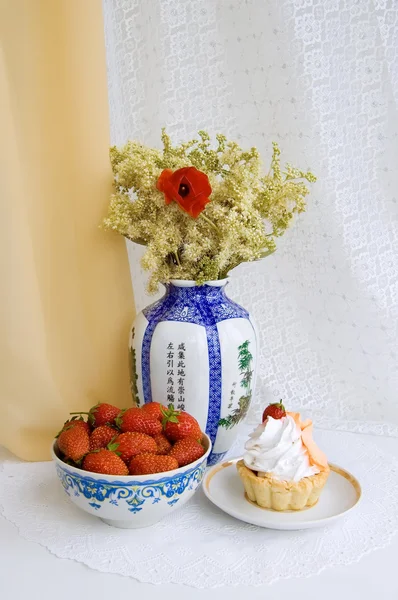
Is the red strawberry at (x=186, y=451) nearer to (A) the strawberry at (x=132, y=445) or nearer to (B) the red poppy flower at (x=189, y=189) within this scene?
(A) the strawberry at (x=132, y=445)

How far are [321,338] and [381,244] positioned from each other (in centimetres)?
26

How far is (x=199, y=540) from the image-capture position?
103 cm

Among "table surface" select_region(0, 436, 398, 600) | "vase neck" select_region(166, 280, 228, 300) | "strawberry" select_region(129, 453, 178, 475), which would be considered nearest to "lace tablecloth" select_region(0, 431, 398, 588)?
"table surface" select_region(0, 436, 398, 600)

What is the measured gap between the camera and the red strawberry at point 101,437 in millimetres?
1030

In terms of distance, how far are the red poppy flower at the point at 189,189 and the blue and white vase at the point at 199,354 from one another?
14cm

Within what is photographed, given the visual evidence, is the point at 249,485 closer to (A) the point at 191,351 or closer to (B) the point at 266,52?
(A) the point at 191,351

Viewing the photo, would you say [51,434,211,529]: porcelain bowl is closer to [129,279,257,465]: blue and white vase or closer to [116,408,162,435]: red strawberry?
[116,408,162,435]: red strawberry

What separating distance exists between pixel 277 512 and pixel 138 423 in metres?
0.27

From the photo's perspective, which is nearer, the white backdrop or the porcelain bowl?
the porcelain bowl

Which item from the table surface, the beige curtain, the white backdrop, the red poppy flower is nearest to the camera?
the table surface

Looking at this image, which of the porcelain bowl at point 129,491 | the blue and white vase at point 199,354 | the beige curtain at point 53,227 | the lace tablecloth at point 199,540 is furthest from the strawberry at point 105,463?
the beige curtain at point 53,227

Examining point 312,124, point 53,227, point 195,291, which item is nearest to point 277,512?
point 195,291

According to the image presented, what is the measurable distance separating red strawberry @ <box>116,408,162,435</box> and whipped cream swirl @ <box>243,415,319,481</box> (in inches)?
6.4

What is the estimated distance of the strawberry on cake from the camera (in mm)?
1060
